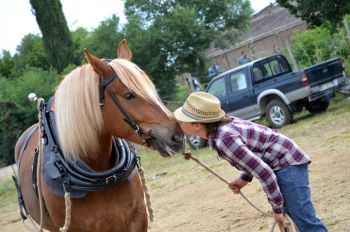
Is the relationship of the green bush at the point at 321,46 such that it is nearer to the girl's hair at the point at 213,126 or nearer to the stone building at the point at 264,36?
the girl's hair at the point at 213,126

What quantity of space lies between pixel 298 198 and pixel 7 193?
41.2ft

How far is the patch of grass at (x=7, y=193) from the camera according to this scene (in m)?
12.8

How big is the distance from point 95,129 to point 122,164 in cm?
33

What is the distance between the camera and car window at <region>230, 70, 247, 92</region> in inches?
516


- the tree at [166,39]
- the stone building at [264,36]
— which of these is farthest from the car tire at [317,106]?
the stone building at [264,36]

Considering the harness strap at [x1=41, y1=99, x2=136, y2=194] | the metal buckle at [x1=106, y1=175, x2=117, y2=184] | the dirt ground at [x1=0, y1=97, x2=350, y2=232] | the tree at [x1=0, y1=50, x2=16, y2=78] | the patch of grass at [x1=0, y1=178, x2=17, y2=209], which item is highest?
the tree at [x1=0, y1=50, x2=16, y2=78]

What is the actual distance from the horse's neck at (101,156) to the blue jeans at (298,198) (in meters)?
1.10

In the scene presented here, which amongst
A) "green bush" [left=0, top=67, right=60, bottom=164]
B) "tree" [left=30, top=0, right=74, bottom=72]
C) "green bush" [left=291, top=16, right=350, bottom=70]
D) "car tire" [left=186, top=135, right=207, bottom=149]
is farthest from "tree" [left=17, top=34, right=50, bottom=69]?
"car tire" [left=186, top=135, right=207, bottom=149]

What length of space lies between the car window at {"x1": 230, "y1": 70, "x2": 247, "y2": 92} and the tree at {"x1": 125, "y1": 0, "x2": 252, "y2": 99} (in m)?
7.44

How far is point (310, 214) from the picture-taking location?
3.27m

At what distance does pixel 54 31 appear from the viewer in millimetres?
21953

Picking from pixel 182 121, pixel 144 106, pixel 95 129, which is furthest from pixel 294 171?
pixel 95 129

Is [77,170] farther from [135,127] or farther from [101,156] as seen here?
[135,127]

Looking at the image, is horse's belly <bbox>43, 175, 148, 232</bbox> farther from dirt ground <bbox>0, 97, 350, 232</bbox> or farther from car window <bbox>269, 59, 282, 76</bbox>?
car window <bbox>269, 59, 282, 76</bbox>
